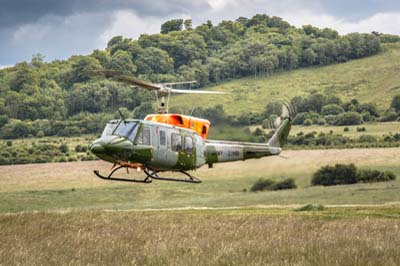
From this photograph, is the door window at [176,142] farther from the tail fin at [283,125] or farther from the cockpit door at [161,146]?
the tail fin at [283,125]

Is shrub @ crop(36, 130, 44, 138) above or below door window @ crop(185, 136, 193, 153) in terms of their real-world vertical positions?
below

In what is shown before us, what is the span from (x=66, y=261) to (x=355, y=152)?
10290cm

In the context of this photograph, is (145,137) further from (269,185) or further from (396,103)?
(396,103)

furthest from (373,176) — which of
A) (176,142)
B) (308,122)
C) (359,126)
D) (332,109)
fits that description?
(332,109)

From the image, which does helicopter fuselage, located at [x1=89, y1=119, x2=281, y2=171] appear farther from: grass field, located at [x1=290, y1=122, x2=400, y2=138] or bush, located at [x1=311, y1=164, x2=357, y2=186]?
grass field, located at [x1=290, y1=122, x2=400, y2=138]

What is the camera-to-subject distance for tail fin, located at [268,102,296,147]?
4344cm

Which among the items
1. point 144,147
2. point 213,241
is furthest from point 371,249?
point 144,147

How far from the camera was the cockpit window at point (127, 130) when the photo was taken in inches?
1353

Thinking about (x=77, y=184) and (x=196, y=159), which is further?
(x=77, y=184)

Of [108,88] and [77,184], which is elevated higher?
[108,88]

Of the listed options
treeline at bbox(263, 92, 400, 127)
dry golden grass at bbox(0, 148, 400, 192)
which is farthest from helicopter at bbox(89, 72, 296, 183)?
treeline at bbox(263, 92, 400, 127)

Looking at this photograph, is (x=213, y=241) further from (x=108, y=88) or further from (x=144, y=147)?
(x=108, y=88)

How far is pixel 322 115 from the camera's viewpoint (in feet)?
595

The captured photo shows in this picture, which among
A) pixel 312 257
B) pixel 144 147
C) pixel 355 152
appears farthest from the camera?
pixel 355 152
